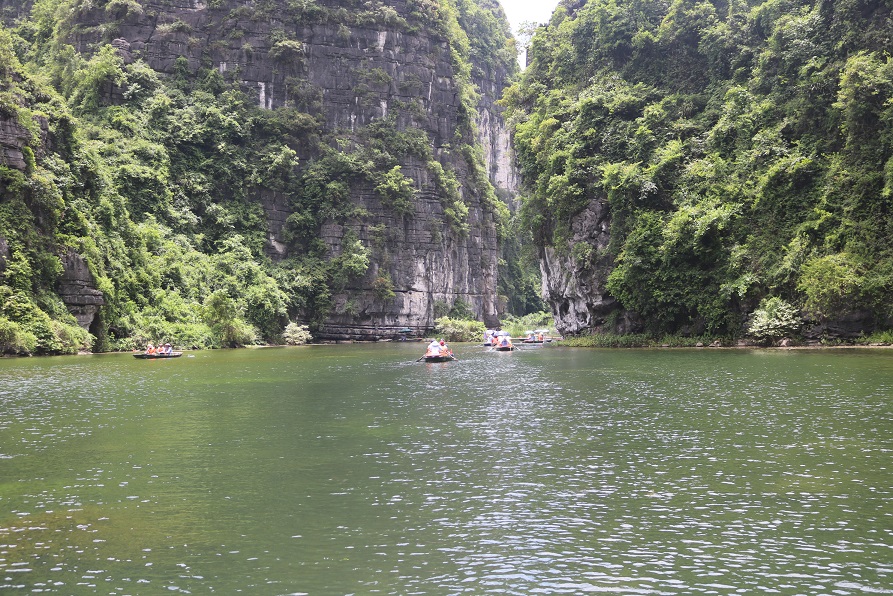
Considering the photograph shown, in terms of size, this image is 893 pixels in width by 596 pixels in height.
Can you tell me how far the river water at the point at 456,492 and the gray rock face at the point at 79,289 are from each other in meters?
23.8

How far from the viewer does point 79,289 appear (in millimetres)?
44781

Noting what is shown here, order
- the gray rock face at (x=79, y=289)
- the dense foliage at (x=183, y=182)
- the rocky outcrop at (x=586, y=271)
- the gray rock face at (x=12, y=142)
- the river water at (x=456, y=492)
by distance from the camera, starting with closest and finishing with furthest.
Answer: the river water at (x=456, y=492)
the gray rock face at (x=12, y=142)
the gray rock face at (x=79, y=289)
the dense foliage at (x=183, y=182)
the rocky outcrop at (x=586, y=271)

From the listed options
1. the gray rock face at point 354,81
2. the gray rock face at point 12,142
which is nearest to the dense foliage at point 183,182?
the gray rock face at point 12,142

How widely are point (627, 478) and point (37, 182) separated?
41176 millimetres

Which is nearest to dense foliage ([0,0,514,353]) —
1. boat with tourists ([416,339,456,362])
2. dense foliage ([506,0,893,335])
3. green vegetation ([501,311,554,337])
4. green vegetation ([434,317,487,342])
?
green vegetation ([434,317,487,342])

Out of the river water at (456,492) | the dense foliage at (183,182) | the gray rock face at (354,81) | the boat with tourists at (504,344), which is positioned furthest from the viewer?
the gray rock face at (354,81)

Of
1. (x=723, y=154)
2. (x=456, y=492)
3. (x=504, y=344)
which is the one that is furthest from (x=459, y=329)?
(x=456, y=492)

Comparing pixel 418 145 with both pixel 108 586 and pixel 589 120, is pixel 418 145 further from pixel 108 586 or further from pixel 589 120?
pixel 108 586

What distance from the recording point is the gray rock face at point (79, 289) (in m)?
44.1

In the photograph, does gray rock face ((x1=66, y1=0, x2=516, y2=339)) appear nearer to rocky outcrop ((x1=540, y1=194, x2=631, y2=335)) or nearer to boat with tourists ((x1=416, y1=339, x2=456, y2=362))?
rocky outcrop ((x1=540, y1=194, x2=631, y2=335))

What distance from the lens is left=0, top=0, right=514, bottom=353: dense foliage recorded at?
4481 centimetres

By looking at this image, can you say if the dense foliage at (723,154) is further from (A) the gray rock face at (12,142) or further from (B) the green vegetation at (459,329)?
(A) the gray rock face at (12,142)

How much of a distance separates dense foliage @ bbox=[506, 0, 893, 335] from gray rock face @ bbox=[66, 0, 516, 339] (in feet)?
72.3

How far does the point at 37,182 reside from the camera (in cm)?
4288
